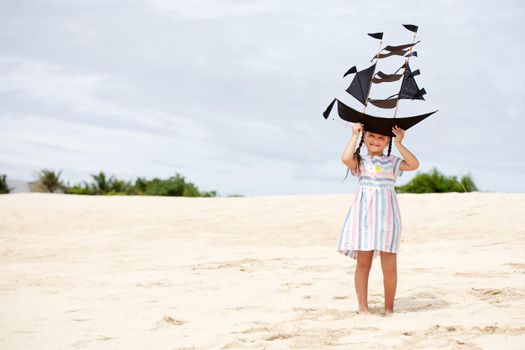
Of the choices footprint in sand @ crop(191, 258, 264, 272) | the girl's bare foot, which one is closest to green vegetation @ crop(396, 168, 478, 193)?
footprint in sand @ crop(191, 258, 264, 272)

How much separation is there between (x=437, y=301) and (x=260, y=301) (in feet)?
4.44

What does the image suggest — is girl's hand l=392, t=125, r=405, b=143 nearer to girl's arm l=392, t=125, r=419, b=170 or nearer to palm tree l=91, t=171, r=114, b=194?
girl's arm l=392, t=125, r=419, b=170

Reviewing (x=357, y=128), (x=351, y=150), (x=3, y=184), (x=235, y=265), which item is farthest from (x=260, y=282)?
(x=3, y=184)

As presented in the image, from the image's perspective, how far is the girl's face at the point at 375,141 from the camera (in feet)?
14.8

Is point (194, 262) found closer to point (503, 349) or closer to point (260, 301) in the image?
point (260, 301)

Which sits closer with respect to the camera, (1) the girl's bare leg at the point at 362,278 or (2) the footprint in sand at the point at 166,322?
(2) the footprint in sand at the point at 166,322

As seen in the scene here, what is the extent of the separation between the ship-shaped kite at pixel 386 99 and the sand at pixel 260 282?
1.33 meters

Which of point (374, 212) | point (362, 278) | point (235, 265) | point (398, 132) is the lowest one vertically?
point (235, 265)

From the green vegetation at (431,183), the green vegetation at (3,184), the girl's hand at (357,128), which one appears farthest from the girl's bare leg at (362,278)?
the green vegetation at (3,184)

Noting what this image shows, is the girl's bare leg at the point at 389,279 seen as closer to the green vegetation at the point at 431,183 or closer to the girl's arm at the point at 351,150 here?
the girl's arm at the point at 351,150

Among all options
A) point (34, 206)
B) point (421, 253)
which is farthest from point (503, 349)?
point (34, 206)

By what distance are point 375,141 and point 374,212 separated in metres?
0.54

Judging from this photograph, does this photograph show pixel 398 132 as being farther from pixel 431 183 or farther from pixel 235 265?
pixel 431 183

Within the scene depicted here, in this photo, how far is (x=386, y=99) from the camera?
14.8ft
